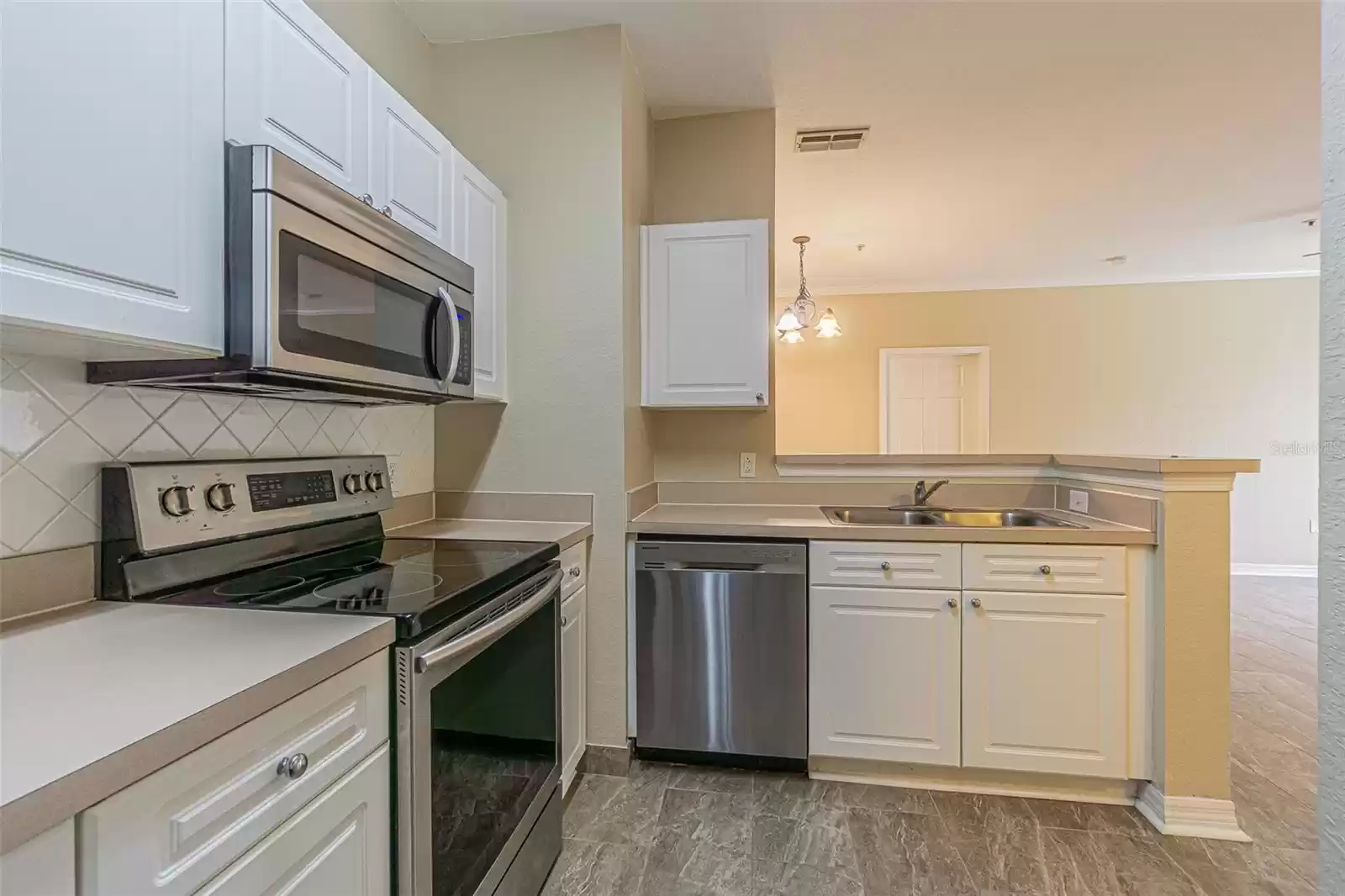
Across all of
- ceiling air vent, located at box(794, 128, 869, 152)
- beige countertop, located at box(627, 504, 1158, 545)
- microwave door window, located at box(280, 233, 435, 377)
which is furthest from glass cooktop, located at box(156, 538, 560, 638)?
ceiling air vent, located at box(794, 128, 869, 152)

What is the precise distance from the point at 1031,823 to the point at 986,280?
487cm

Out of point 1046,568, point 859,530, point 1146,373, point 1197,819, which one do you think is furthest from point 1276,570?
point 859,530

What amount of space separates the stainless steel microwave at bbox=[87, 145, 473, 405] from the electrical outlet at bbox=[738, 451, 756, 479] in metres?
1.55

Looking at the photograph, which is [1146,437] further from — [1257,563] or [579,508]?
[579,508]

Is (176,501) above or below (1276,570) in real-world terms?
above

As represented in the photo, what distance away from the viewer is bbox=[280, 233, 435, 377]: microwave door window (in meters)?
1.11

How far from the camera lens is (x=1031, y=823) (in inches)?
75.1

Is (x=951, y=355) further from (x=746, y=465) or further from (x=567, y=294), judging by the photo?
(x=567, y=294)

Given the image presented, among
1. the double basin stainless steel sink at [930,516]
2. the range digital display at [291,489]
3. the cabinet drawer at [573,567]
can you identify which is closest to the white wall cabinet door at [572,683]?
the cabinet drawer at [573,567]

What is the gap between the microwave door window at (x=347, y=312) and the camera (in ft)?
→ 3.64

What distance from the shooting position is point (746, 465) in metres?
2.83

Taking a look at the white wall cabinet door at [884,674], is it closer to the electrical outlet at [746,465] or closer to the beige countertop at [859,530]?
the beige countertop at [859,530]

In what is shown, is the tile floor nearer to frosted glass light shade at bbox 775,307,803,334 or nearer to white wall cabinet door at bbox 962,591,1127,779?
white wall cabinet door at bbox 962,591,1127,779

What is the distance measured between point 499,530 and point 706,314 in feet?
3.76
